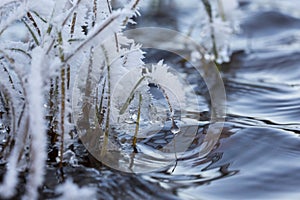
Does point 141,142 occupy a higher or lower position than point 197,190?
higher

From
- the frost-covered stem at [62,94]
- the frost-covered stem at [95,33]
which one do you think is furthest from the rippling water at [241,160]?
the frost-covered stem at [95,33]

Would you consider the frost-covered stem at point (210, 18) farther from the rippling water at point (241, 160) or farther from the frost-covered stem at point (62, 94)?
the frost-covered stem at point (62, 94)

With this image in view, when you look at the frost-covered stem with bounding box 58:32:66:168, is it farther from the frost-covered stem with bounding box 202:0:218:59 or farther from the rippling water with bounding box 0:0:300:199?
the frost-covered stem with bounding box 202:0:218:59

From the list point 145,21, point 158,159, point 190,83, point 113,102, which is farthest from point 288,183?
point 145,21

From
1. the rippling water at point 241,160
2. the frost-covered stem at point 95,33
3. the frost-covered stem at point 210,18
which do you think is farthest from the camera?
the frost-covered stem at point 210,18

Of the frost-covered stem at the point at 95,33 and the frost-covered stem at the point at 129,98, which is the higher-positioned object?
the frost-covered stem at the point at 95,33

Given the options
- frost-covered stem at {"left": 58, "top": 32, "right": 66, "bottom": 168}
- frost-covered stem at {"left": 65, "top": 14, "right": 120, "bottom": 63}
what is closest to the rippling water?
frost-covered stem at {"left": 58, "top": 32, "right": 66, "bottom": 168}

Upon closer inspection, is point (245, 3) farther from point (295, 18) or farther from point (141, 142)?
point (141, 142)

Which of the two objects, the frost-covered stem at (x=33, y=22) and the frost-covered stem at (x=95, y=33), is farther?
the frost-covered stem at (x=33, y=22)

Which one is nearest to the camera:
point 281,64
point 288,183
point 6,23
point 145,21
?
point 6,23
